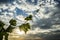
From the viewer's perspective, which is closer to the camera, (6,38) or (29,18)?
(29,18)

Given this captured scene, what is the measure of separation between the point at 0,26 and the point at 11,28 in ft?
1.50

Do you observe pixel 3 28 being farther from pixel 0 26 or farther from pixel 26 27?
pixel 26 27

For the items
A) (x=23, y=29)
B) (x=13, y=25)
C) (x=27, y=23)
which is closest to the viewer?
(x=23, y=29)

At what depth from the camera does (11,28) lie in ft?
11.7

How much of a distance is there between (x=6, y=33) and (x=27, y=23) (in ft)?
3.00

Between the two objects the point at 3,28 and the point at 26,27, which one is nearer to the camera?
the point at 26,27

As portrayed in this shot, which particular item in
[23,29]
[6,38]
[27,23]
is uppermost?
[27,23]

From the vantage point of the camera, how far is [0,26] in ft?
10.7

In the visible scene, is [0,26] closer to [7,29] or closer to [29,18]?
[7,29]

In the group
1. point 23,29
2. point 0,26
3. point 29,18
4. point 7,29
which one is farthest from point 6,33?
point 29,18

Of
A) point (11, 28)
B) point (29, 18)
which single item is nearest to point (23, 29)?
point (29, 18)

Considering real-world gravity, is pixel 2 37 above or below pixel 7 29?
below

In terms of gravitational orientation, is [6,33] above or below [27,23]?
below

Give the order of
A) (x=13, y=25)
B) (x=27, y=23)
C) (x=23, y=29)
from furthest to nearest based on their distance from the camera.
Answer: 1. (x=13, y=25)
2. (x=27, y=23)
3. (x=23, y=29)
